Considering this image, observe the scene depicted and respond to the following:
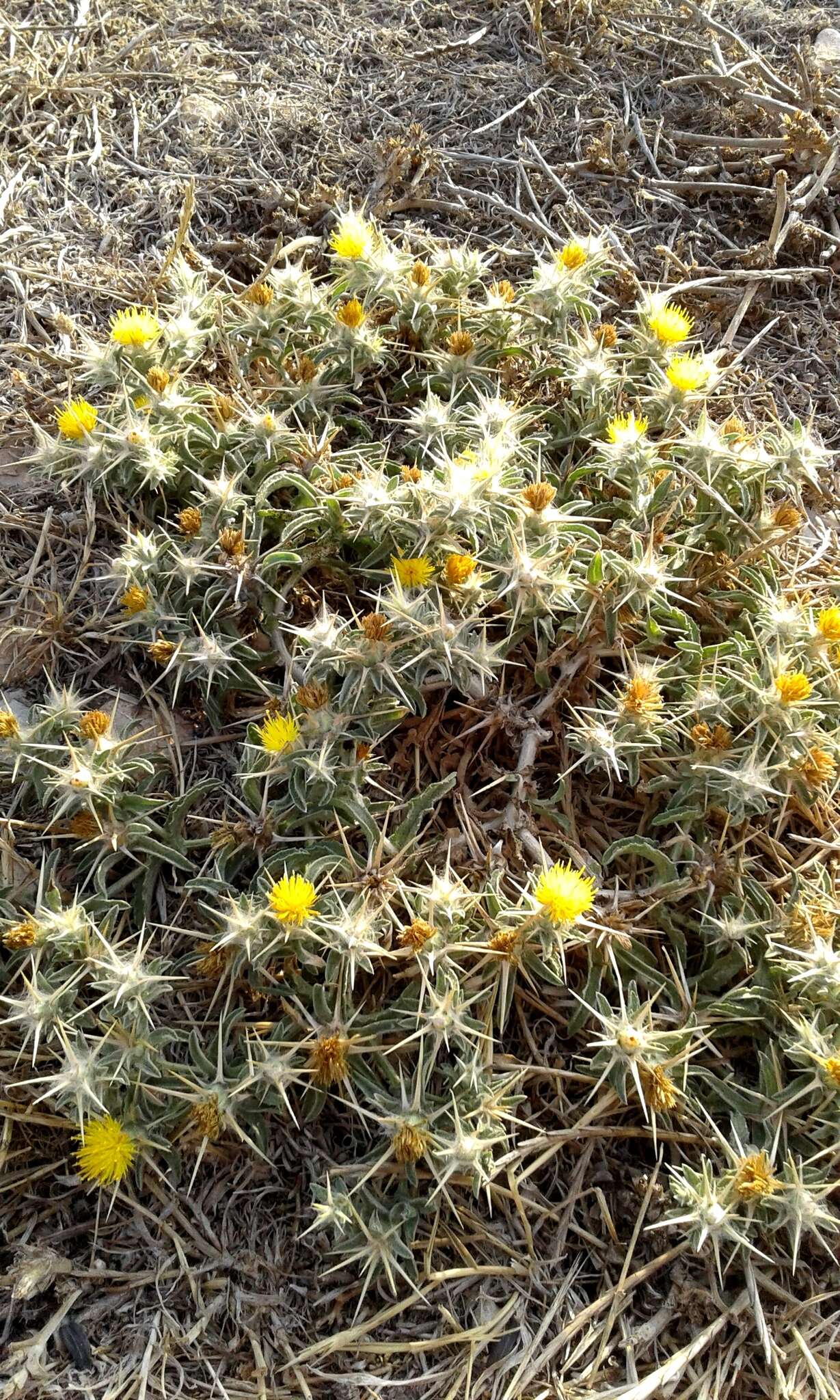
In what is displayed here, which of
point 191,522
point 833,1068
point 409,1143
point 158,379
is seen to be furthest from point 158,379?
point 833,1068

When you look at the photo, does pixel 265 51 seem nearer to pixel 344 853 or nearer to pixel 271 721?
pixel 271 721

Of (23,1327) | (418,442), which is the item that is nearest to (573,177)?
(418,442)

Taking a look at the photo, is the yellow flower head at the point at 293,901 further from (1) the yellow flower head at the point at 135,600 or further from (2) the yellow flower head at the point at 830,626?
(2) the yellow flower head at the point at 830,626

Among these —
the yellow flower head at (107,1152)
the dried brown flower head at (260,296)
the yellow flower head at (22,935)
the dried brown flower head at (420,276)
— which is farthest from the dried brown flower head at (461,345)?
the yellow flower head at (107,1152)

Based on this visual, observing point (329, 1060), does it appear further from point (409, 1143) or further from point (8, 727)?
point (8, 727)

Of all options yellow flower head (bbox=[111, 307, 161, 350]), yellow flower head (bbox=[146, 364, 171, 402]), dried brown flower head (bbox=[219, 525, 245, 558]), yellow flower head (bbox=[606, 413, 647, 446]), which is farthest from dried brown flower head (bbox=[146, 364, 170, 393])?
yellow flower head (bbox=[606, 413, 647, 446])
